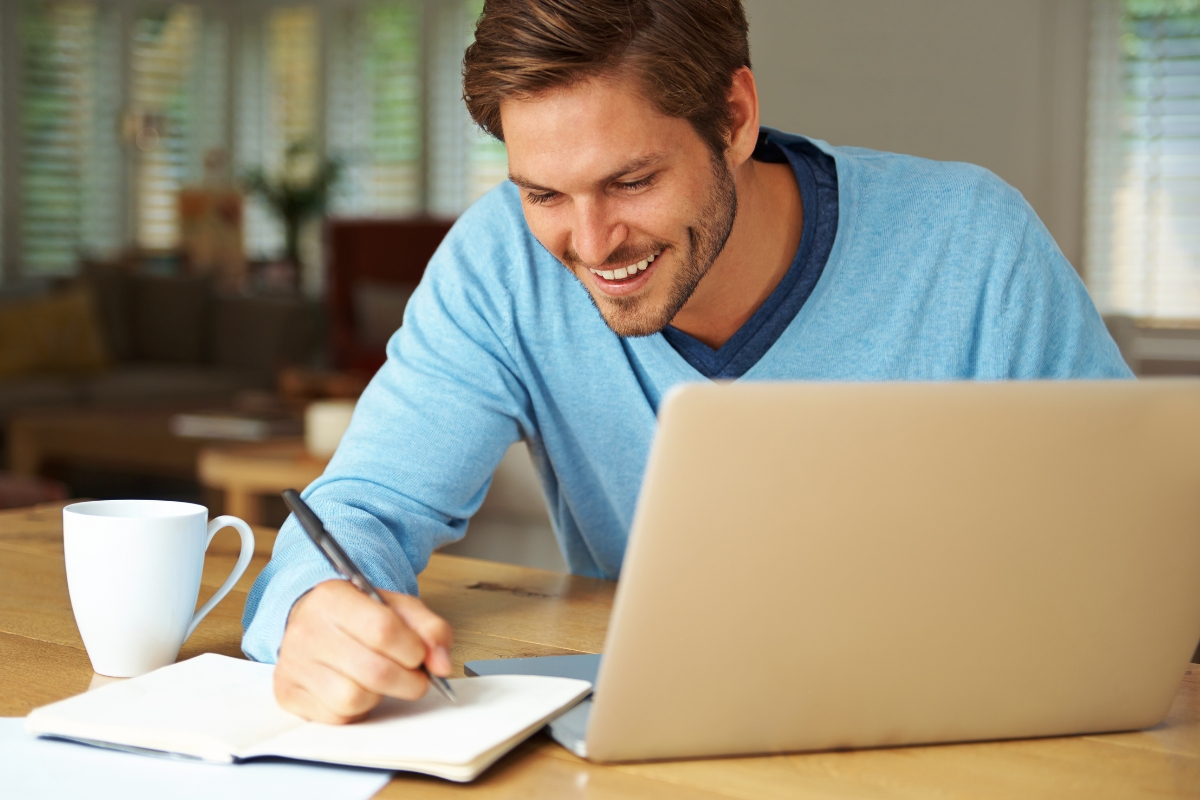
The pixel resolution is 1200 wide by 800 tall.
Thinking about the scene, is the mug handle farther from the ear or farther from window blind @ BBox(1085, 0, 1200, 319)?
window blind @ BBox(1085, 0, 1200, 319)

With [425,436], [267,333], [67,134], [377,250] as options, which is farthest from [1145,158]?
[67,134]

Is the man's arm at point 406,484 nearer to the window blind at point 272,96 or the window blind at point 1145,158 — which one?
the window blind at point 1145,158

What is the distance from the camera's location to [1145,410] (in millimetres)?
582

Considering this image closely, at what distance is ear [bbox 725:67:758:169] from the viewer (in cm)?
108

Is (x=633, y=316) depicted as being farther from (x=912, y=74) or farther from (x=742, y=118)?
(x=912, y=74)

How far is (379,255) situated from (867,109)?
3092 millimetres

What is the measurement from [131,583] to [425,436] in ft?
0.97

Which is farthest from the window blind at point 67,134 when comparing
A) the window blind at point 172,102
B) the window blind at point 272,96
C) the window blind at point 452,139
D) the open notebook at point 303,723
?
the open notebook at point 303,723

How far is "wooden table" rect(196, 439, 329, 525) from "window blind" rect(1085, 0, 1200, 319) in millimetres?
3105

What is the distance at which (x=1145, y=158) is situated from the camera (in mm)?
4332

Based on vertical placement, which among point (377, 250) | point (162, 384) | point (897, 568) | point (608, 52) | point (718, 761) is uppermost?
point (608, 52)

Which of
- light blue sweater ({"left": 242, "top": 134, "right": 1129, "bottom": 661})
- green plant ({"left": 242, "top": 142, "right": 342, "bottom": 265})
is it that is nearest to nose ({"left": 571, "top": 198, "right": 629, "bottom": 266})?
light blue sweater ({"left": 242, "top": 134, "right": 1129, "bottom": 661})

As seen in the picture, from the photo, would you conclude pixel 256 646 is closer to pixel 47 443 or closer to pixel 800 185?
pixel 800 185

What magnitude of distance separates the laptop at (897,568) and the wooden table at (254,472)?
1781 mm
